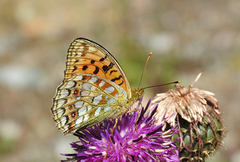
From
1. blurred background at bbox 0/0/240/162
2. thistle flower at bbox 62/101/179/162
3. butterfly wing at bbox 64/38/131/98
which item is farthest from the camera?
blurred background at bbox 0/0/240/162

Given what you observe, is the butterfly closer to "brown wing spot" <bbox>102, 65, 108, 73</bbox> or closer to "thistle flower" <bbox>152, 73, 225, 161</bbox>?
"brown wing spot" <bbox>102, 65, 108, 73</bbox>

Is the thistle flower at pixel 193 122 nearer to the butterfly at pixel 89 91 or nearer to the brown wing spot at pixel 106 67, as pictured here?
the butterfly at pixel 89 91

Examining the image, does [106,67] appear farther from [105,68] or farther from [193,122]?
[193,122]

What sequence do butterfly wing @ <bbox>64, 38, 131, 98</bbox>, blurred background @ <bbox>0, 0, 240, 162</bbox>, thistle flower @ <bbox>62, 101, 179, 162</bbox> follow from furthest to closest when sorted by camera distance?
blurred background @ <bbox>0, 0, 240, 162</bbox>
butterfly wing @ <bbox>64, 38, 131, 98</bbox>
thistle flower @ <bbox>62, 101, 179, 162</bbox>

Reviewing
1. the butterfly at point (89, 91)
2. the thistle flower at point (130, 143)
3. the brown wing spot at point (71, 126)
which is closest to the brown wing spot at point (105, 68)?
the butterfly at point (89, 91)

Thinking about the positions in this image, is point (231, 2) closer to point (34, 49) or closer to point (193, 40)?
point (193, 40)

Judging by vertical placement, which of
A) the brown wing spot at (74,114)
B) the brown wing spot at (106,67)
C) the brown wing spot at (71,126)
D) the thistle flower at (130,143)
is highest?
the brown wing spot at (106,67)

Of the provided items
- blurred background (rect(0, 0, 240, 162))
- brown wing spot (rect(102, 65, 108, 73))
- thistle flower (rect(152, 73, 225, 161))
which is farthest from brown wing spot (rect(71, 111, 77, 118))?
blurred background (rect(0, 0, 240, 162))
